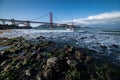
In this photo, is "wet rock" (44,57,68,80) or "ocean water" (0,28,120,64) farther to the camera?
"ocean water" (0,28,120,64)

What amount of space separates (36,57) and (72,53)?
2967 millimetres

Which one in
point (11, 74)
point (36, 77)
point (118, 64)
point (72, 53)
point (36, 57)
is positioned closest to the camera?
point (36, 77)

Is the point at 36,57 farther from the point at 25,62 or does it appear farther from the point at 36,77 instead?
the point at 36,77

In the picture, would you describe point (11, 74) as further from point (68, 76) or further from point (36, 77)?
point (68, 76)

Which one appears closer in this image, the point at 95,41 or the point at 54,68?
the point at 54,68

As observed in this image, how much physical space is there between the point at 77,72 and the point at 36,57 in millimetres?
3702

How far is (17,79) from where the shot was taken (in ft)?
18.9

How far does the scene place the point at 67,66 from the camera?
21.6 ft

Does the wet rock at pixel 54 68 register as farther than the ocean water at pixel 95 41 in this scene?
No

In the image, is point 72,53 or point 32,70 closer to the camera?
point 32,70

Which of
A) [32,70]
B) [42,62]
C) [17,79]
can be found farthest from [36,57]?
[17,79]

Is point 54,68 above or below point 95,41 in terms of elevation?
above

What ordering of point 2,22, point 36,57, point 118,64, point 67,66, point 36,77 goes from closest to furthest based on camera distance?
point 36,77
point 67,66
point 118,64
point 36,57
point 2,22

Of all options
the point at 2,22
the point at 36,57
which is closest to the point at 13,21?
the point at 2,22
